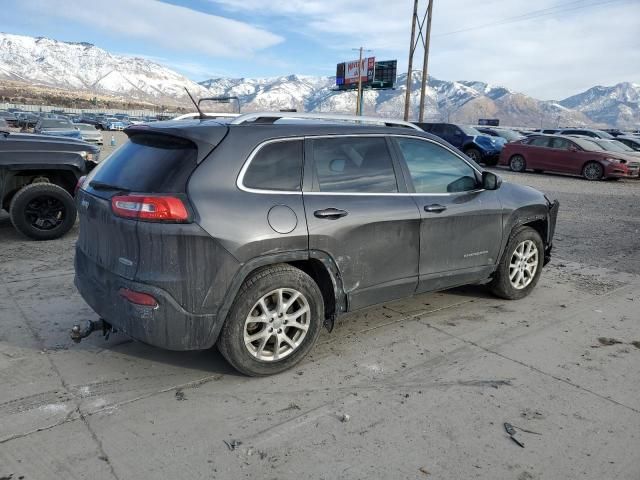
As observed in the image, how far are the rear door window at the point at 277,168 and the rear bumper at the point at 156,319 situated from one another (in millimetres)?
864

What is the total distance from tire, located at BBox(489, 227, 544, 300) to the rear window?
3.12 m

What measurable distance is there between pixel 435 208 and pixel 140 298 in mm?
2337

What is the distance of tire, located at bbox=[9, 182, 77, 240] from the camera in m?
6.67

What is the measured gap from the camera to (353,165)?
3.87 m

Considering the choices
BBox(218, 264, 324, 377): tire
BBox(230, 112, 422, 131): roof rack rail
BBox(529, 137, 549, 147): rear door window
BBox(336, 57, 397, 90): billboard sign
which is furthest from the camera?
BBox(336, 57, 397, 90): billboard sign

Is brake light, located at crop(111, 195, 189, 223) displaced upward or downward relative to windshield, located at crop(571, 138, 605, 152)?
downward

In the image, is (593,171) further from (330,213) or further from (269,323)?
(269,323)

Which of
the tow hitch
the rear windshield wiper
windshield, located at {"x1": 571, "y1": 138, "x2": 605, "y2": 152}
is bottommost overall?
the tow hitch

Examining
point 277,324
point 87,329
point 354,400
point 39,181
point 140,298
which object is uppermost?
point 39,181

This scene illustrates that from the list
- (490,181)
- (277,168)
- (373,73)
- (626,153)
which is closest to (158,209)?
(277,168)

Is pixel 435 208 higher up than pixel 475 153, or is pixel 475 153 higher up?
pixel 475 153

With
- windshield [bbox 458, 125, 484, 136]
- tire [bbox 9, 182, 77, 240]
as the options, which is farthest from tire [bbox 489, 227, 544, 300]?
windshield [bbox 458, 125, 484, 136]

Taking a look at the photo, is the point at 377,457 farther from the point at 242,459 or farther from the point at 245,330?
the point at 245,330

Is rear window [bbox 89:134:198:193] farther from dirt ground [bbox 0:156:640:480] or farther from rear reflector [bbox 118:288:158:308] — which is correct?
dirt ground [bbox 0:156:640:480]
